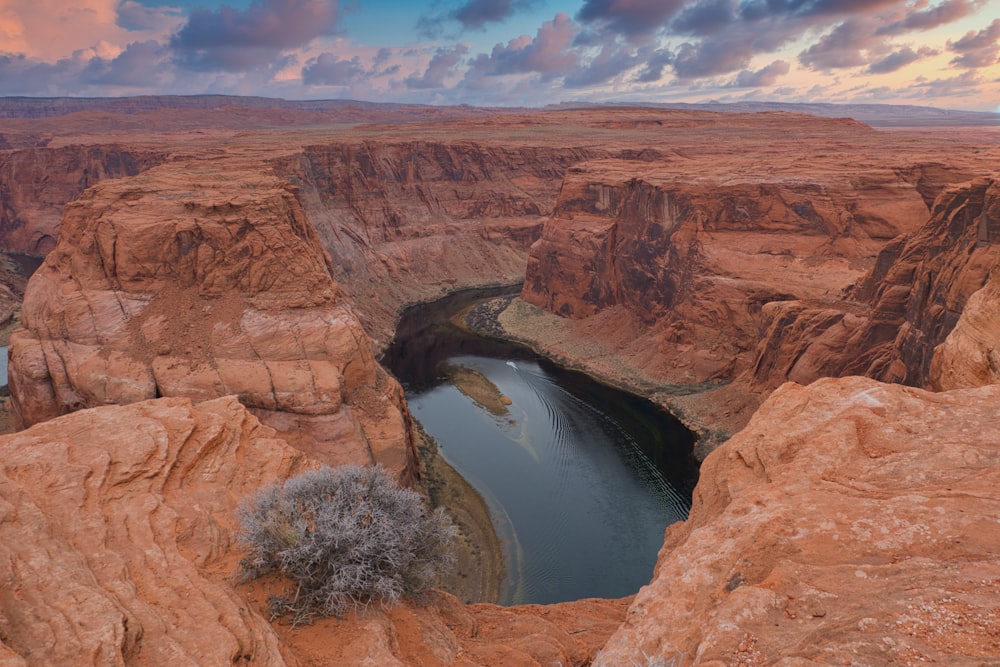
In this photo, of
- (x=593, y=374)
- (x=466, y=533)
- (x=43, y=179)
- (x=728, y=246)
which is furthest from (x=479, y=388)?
(x=43, y=179)

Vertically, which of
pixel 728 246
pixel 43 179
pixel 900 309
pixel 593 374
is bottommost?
pixel 593 374

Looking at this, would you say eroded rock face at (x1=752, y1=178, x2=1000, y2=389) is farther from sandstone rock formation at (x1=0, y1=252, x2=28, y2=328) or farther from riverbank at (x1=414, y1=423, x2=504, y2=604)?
sandstone rock formation at (x1=0, y1=252, x2=28, y2=328)

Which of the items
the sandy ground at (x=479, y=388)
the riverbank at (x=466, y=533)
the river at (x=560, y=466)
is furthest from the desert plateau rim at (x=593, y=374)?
the sandy ground at (x=479, y=388)

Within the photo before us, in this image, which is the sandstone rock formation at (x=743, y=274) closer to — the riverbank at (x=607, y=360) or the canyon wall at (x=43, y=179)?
the riverbank at (x=607, y=360)

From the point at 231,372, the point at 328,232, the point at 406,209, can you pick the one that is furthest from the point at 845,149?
the point at 231,372

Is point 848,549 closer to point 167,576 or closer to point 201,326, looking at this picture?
point 167,576

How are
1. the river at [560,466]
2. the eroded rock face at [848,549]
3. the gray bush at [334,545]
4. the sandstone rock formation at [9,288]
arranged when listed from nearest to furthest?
1. the eroded rock face at [848,549]
2. the gray bush at [334,545]
3. the river at [560,466]
4. the sandstone rock formation at [9,288]
